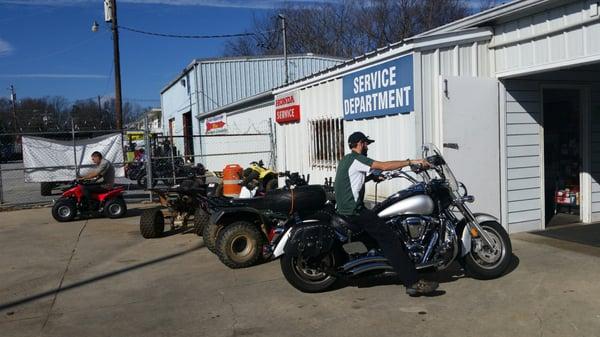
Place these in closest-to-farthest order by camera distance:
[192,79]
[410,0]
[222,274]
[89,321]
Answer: [89,321] < [222,274] < [192,79] < [410,0]

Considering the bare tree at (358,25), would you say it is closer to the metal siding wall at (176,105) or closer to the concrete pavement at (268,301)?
the metal siding wall at (176,105)

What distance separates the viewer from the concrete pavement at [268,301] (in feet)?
16.5

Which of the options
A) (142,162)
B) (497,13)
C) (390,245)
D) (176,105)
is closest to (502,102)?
(497,13)

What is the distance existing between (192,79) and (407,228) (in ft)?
77.3

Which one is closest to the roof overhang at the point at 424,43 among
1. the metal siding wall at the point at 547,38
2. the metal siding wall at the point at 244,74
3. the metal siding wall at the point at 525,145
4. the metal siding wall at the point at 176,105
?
the metal siding wall at the point at 547,38

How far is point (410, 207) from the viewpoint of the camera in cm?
591

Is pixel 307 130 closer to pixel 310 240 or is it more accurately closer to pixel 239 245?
pixel 239 245

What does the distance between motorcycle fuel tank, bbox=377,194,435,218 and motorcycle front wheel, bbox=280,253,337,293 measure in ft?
2.48

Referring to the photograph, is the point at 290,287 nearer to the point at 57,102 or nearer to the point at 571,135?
the point at 571,135

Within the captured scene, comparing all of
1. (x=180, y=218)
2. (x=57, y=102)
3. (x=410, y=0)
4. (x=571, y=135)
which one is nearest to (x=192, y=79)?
(x=410, y=0)

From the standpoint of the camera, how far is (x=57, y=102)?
65250mm

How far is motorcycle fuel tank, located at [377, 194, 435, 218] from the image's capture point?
591 centimetres

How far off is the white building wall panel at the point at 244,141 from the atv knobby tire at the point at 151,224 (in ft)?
18.7

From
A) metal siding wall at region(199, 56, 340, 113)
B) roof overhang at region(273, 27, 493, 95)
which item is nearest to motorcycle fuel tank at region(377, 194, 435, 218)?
roof overhang at region(273, 27, 493, 95)
